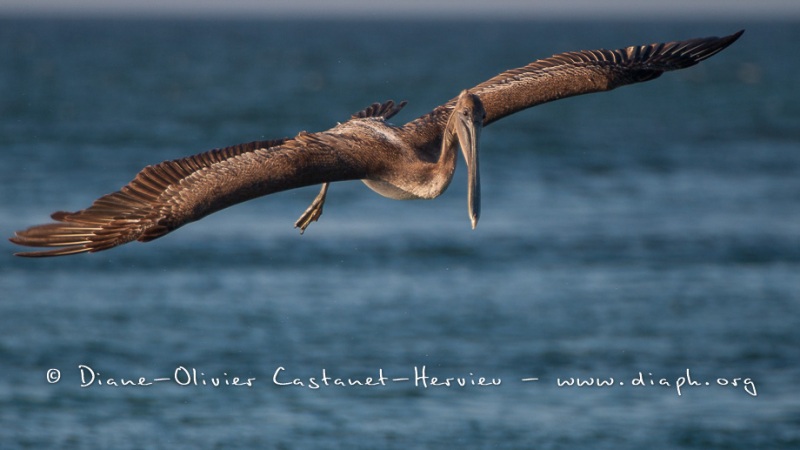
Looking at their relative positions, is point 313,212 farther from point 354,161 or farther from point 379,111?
point 354,161

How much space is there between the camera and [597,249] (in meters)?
26.7

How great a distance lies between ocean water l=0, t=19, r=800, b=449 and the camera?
55.9 feet

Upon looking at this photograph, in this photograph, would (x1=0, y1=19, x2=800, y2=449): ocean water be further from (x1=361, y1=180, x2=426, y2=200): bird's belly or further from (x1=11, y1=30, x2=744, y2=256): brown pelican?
(x1=361, y1=180, x2=426, y2=200): bird's belly

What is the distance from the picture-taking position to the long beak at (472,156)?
941cm

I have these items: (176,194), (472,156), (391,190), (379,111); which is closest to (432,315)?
(379,111)

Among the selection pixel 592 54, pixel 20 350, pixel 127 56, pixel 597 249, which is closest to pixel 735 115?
pixel 597 249

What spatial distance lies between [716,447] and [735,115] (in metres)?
47.0

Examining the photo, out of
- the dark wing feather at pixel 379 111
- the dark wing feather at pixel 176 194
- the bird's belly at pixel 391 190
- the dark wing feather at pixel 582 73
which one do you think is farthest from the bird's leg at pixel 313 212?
the dark wing feather at pixel 176 194

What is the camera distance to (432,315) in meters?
21.5

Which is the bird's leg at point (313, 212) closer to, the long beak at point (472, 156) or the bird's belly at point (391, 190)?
the bird's belly at point (391, 190)

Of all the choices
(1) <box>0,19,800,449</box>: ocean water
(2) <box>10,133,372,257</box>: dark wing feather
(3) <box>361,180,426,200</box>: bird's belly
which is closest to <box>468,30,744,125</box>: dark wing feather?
(3) <box>361,180,426,200</box>: bird's belly

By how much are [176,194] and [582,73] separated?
386cm

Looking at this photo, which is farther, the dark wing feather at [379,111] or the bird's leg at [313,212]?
the dark wing feather at [379,111]

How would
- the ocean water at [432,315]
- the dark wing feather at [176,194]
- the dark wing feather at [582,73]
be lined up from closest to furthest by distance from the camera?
the dark wing feather at [176,194] → the dark wing feather at [582,73] → the ocean water at [432,315]
